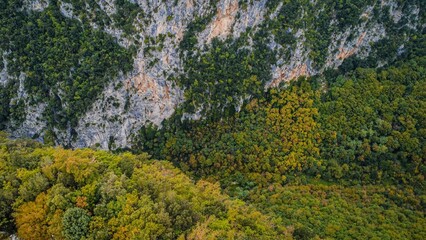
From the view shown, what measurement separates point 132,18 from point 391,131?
4988 cm

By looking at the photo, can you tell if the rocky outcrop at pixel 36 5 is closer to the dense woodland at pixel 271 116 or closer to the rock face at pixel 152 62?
the rock face at pixel 152 62

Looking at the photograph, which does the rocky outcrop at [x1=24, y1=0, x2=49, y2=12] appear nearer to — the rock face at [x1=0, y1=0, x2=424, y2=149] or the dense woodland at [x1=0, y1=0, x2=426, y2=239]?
the rock face at [x1=0, y1=0, x2=424, y2=149]

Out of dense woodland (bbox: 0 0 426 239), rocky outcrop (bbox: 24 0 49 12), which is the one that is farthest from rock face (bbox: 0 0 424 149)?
dense woodland (bbox: 0 0 426 239)

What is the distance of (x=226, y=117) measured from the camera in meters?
69.1

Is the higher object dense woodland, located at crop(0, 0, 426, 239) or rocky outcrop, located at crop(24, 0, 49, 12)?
rocky outcrop, located at crop(24, 0, 49, 12)

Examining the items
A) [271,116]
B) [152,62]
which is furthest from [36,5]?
[271,116]

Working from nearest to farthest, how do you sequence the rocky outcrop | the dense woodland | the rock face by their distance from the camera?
the dense woodland → the rocky outcrop → the rock face

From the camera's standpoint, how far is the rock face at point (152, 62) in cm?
5956

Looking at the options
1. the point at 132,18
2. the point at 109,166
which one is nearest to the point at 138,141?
the point at 132,18

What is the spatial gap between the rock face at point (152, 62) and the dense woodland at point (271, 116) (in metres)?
1.18

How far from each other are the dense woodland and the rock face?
1176mm

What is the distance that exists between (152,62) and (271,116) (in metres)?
24.1

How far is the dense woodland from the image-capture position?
2094 inches

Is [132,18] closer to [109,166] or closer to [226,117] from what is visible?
[226,117]
